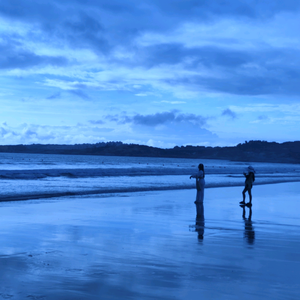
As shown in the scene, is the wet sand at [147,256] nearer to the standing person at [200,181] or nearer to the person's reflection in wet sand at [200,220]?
the person's reflection in wet sand at [200,220]

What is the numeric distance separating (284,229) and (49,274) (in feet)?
22.1

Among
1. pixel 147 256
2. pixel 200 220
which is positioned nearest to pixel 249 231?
pixel 200 220

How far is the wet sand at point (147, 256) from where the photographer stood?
5.30 m

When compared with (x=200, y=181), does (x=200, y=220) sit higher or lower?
lower

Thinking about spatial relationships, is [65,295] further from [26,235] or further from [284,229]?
[284,229]

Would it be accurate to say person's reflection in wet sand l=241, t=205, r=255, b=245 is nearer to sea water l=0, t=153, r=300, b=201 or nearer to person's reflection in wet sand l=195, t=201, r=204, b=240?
person's reflection in wet sand l=195, t=201, r=204, b=240

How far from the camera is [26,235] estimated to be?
8984 mm

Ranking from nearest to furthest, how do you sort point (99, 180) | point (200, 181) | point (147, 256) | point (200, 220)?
point (147, 256), point (200, 220), point (200, 181), point (99, 180)

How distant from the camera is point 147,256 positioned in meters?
7.21

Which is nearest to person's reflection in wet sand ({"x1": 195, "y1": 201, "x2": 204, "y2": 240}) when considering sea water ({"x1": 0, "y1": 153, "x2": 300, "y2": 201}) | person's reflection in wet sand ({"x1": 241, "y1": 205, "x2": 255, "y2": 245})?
person's reflection in wet sand ({"x1": 241, "y1": 205, "x2": 255, "y2": 245})

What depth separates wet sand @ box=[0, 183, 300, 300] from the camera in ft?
17.4

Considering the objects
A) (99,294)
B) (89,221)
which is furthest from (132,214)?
(99,294)

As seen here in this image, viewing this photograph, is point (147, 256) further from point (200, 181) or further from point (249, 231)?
point (200, 181)

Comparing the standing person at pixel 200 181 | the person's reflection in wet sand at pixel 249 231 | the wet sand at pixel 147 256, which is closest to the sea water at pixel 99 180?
the standing person at pixel 200 181
